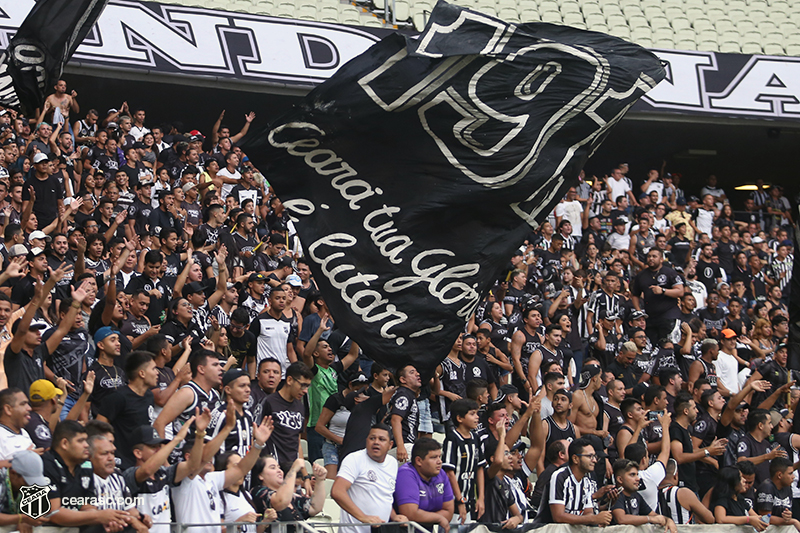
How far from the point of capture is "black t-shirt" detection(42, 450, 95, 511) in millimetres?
5539

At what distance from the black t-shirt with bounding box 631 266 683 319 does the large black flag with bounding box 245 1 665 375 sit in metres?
6.63

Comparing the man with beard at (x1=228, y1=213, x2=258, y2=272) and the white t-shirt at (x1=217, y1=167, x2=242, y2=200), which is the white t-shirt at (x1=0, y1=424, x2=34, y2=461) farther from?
the white t-shirt at (x1=217, y1=167, x2=242, y2=200)

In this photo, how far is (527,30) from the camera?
7.51 meters

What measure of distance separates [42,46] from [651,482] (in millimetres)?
5812

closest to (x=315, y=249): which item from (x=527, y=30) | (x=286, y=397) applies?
(x=286, y=397)

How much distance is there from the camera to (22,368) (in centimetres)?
768

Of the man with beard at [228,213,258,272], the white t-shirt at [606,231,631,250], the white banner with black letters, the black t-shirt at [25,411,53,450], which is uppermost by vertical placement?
the white banner with black letters

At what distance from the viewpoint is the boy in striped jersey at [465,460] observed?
808 centimetres

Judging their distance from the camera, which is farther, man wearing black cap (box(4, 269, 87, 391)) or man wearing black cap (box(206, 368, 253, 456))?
man wearing black cap (box(4, 269, 87, 391))

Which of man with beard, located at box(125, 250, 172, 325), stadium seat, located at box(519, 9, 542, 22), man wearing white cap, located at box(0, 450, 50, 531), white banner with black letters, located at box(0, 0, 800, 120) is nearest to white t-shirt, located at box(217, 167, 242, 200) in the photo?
white banner with black letters, located at box(0, 0, 800, 120)

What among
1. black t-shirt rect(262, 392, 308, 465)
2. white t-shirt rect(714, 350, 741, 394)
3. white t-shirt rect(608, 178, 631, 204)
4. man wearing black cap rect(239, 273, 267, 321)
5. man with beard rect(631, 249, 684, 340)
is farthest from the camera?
white t-shirt rect(608, 178, 631, 204)

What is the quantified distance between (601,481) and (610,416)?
1370 millimetres

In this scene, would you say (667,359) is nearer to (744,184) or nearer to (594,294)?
(594,294)

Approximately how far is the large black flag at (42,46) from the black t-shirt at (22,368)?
6.41 feet
